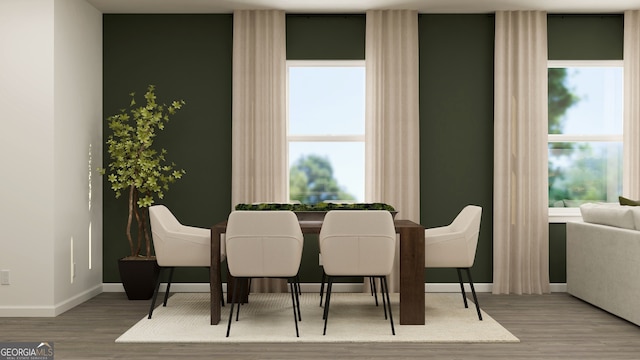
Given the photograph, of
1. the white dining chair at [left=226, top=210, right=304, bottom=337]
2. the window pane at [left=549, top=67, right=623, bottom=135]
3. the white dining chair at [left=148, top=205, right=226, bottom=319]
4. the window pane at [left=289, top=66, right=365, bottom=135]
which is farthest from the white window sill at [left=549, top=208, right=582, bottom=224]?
the white dining chair at [left=148, top=205, right=226, bottom=319]

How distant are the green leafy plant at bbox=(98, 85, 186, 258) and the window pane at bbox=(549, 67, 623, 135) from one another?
149 inches

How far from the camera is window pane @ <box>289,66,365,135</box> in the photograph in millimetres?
6000

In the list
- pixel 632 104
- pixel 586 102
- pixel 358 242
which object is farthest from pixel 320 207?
pixel 632 104

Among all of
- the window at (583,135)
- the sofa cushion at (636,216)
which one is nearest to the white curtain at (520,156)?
the window at (583,135)

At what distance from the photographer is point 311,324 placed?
438 centimetres

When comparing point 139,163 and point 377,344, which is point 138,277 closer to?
point 139,163

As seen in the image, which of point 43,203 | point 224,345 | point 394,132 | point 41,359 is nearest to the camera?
point 41,359

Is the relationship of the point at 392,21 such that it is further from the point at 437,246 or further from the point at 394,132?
the point at 437,246

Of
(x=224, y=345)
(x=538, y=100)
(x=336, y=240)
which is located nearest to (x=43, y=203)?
(x=224, y=345)

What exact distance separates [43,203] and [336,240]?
247cm

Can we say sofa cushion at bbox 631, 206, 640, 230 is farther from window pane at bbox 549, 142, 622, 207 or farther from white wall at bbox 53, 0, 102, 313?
white wall at bbox 53, 0, 102, 313

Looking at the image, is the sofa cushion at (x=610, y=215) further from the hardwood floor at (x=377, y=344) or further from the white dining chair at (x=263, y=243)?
the white dining chair at (x=263, y=243)

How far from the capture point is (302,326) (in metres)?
4.31

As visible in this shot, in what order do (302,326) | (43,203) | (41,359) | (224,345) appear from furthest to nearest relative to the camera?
(43,203) < (302,326) < (224,345) < (41,359)
